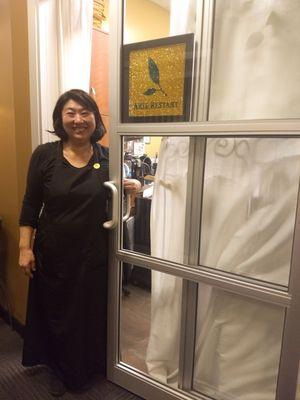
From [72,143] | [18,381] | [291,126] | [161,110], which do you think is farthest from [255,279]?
[18,381]

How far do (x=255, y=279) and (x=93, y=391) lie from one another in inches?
40.6

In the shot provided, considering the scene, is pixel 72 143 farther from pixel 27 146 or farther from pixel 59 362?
pixel 59 362

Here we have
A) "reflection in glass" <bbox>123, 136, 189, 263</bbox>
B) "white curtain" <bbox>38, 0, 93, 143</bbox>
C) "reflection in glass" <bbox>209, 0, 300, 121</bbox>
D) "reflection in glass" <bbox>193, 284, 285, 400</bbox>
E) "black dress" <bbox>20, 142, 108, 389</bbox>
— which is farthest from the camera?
"white curtain" <bbox>38, 0, 93, 143</bbox>

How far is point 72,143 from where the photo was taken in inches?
60.3

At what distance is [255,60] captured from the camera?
111 cm

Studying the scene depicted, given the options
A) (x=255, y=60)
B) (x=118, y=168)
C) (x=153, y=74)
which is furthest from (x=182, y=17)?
(x=118, y=168)

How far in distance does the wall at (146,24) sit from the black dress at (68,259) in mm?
535

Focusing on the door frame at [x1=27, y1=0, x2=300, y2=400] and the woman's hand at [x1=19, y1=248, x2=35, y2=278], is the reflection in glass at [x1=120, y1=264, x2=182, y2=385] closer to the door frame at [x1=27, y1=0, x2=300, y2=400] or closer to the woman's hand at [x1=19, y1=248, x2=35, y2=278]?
the door frame at [x1=27, y1=0, x2=300, y2=400]

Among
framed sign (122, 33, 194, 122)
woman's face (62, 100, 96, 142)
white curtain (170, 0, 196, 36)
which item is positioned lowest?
woman's face (62, 100, 96, 142)

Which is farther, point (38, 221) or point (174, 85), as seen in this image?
point (38, 221)

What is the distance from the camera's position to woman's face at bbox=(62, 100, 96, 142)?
1.44 m

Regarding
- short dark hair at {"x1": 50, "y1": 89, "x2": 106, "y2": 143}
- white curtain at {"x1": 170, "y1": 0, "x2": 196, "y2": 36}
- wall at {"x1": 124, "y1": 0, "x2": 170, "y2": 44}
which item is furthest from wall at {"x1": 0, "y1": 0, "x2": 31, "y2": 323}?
white curtain at {"x1": 170, "y1": 0, "x2": 196, "y2": 36}

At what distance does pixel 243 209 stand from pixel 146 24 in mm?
945

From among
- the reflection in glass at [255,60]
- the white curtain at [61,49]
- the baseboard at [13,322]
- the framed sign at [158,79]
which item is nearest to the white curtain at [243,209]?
the reflection in glass at [255,60]
